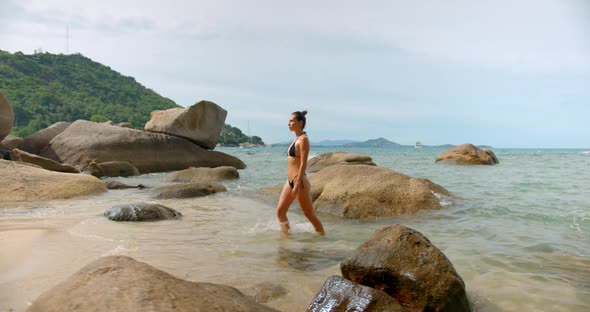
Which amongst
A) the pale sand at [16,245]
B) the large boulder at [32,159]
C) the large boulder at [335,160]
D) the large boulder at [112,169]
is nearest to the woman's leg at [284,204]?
the pale sand at [16,245]

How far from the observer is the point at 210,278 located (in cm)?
416

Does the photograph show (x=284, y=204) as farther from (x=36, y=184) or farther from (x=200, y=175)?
(x=200, y=175)

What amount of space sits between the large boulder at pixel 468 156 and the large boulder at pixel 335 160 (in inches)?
337

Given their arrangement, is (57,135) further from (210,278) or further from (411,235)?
(411,235)

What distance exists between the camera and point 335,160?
20.2 m

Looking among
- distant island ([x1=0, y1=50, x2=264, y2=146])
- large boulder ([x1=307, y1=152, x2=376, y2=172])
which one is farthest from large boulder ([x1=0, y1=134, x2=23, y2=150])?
distant island ([x1=0, y1=50, x2=264, y2=146])

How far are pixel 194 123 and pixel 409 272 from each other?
741 inches

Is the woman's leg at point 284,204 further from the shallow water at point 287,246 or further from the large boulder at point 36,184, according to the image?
the large boulder at point 36,184

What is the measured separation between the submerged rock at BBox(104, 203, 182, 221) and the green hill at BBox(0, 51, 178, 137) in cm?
4862

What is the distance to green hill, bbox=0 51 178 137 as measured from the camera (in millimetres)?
51062

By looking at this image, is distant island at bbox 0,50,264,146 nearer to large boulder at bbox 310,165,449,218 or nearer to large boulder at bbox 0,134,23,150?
large boulder at bbox 0,134,23,150

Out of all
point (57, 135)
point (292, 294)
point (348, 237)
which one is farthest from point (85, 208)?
point (57, 135)

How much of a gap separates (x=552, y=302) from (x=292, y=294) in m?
2.28

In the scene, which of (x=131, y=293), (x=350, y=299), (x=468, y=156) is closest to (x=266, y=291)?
(x=350, y=299)
